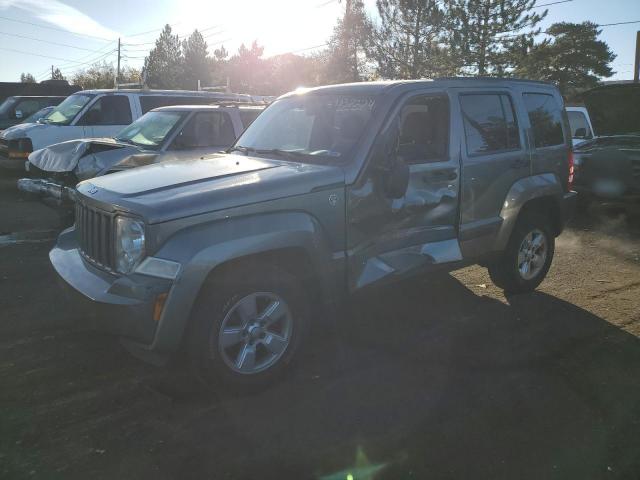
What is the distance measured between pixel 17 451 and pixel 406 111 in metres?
3.45

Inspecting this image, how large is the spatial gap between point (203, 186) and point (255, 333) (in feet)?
3.25

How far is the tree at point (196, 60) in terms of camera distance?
72938mm

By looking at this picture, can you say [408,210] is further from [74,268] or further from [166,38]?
[166,38]

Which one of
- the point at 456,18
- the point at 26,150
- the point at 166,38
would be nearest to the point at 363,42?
the point at 456,18

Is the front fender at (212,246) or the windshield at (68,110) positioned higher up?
the windshield at (68,110)

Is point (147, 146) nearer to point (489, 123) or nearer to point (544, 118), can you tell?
point (489, 123)

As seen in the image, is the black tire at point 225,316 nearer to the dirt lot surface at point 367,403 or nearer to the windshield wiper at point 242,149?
the dirt lot surface at point 367,403

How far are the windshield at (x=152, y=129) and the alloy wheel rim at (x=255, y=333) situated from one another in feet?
16.4

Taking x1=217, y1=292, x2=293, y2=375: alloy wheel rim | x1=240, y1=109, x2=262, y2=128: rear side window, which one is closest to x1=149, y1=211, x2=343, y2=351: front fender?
x1=217, y1=292, x2=293, y2=375: alloy wheel rim

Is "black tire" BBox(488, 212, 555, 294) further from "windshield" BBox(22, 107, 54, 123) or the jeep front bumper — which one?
"windshield" BBox(22, 107, 54, 123)

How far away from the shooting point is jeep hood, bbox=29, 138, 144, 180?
7570 millimetres

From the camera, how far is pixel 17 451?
2.89 meters

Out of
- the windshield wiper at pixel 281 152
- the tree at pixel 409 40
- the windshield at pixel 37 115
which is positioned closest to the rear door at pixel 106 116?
the windshield at pixel 37 115

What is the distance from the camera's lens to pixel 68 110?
37.6ft
